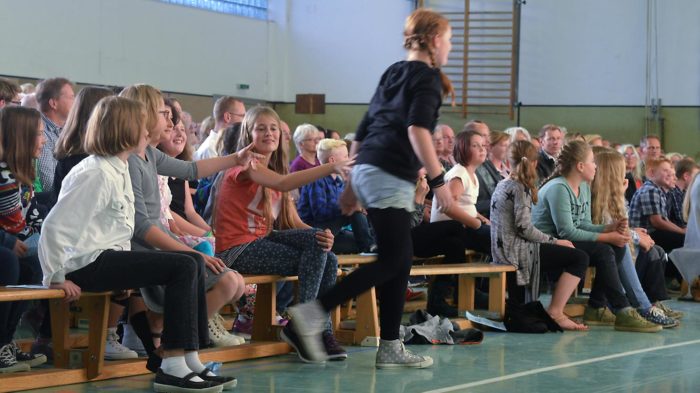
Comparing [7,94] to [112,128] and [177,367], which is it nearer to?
[112,128]

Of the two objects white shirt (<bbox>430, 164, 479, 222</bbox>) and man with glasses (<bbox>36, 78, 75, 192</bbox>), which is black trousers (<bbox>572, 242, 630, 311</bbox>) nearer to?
white shirt (<bbox>430, 164, 479, 222</bbox>)

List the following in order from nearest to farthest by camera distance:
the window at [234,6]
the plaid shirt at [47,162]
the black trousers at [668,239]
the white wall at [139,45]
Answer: the plaid shirt at [47,162] → the black trousers at [668,239] → the white wall at [139,45] → the window at [234,6]

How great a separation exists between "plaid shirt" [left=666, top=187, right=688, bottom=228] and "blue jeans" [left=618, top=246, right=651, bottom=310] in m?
2.21

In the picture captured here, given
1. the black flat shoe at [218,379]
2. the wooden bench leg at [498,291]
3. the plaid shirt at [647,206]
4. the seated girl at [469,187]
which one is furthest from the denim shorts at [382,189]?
the plaid shirt at [647,206]

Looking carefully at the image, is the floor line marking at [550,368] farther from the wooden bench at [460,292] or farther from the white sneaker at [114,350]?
the white sneaker at [114,350]

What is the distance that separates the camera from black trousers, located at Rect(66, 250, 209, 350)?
3986mm

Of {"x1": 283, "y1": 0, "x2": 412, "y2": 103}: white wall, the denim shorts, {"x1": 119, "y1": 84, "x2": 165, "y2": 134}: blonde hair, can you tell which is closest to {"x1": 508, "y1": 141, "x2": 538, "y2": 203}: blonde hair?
A: the denim shorts

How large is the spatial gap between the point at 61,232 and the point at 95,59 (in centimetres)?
897

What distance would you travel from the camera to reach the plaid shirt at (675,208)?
8836 millimetres

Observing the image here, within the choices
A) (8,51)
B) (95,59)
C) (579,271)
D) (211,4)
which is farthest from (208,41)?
(579,271)

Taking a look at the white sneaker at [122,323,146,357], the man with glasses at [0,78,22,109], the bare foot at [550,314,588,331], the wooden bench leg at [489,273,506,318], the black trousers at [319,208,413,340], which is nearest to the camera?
the black trousers at [319,208,413,340]

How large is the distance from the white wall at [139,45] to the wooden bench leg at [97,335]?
7.85 m

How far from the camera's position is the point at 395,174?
450 cm

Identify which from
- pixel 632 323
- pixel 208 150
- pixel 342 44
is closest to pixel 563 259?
pixel 632 323
